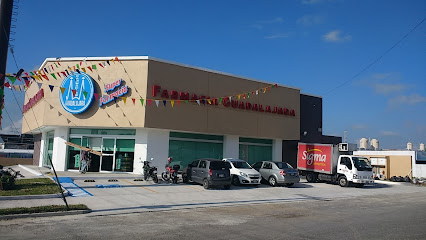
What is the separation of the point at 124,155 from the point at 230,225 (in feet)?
53.0

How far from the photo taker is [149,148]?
24.5 metres

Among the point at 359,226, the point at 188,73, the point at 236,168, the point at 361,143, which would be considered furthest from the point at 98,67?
the point at 361,143

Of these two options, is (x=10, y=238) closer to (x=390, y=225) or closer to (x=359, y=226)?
(x=359, y=226)

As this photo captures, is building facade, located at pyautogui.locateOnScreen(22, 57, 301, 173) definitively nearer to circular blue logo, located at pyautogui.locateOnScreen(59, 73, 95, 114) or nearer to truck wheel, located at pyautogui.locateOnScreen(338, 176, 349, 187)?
circular blue logo, located at pyautogui.locateOnScreen(59, 73, 95, 114)

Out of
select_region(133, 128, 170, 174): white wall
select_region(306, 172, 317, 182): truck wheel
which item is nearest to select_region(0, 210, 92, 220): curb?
select_region(133, 128, 170, 174): white wall

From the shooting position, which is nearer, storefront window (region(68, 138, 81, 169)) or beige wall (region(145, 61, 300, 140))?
beige wall (region(145, 61, 300, 140))

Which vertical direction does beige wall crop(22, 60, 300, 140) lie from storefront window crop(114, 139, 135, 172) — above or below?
above

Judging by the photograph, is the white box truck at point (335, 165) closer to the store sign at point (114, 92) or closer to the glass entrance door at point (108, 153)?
the glass entrance door at point (108, 153)

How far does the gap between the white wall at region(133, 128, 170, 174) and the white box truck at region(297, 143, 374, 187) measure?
1145 centimetres

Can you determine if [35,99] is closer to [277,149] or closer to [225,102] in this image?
[225,102]

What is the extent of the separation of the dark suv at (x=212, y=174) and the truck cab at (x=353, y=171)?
31.9 ft

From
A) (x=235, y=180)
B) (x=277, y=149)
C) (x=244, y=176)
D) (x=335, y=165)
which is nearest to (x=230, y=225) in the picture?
(x=244, y=176)

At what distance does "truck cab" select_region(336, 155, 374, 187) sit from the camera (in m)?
24.3

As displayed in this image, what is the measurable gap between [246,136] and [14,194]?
18.9 meters
